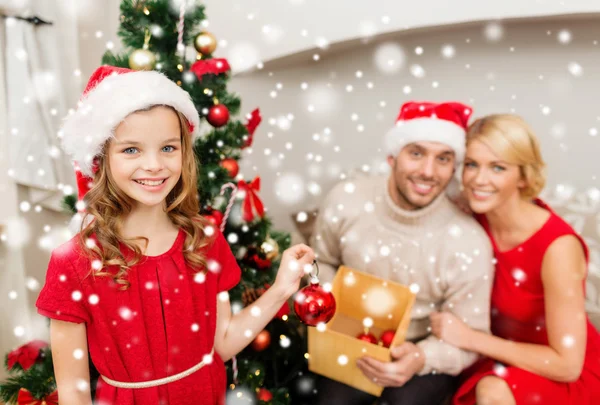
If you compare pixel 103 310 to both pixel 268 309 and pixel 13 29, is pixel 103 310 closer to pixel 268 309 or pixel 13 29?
pixel 268 309

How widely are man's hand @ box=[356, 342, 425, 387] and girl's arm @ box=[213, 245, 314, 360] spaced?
400mm

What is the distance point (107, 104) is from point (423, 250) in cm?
105

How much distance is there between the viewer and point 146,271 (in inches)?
41.8

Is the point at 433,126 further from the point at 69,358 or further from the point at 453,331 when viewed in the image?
the point at 69,358

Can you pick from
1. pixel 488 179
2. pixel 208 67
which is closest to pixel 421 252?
pixel 488 179

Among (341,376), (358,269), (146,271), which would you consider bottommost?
(341,376)

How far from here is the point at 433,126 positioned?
1492 millimetres

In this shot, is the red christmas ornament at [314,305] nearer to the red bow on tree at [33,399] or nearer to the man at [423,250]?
the man at [423,250]

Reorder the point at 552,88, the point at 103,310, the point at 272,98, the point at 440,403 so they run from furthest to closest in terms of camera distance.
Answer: the point at 272,98 < the point at 552,88 < the point at 440,403 < the point at 103,310

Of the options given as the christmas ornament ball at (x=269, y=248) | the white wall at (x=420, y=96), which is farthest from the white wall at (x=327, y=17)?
the christmas ornament ball at (x=269, y=248)

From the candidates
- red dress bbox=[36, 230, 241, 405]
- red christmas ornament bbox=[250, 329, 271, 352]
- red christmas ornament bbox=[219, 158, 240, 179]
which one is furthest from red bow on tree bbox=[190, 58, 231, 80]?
red christmas ornament bbox=[250, 329, 271, 352]

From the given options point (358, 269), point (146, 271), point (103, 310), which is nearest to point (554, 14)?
point (358, 269)

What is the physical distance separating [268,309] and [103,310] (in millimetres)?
359

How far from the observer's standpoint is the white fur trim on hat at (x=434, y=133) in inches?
58.2
